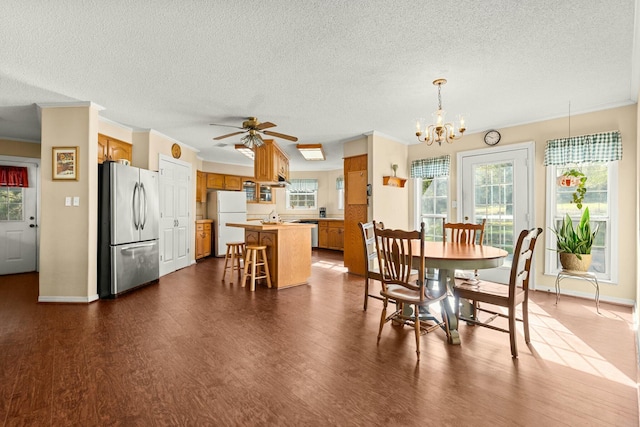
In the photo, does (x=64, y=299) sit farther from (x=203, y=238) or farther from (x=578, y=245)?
(x=578, y=245)

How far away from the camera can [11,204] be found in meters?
5.34

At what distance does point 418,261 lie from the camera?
7.91 feet

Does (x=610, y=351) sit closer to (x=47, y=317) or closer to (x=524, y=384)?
(x=524, y=384)

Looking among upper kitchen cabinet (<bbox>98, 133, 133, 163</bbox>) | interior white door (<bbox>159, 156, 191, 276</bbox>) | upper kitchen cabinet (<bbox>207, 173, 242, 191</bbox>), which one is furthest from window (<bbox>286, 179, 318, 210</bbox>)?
upper kitchen cabinet (<bbox>98, 133, 133, 163</bbox>)

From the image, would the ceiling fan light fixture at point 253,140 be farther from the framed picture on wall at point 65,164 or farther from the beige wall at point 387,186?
the framed picture on wall at point 65,164

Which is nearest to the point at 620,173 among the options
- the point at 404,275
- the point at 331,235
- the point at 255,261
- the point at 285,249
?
the point at 404,275

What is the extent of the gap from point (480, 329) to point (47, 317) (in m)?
4.34

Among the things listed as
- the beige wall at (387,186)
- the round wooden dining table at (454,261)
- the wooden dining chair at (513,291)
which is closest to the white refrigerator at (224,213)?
the beige wall at (387,186)

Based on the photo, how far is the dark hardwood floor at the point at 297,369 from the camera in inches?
64.6

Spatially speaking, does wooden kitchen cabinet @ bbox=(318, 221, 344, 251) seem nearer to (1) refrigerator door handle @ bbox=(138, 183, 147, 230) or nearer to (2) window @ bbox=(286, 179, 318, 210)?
(2) window @ bbox=(286, 179, 318, 210)

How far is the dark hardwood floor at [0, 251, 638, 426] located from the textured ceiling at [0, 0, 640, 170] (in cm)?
239

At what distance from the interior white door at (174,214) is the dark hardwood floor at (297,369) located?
1.94 meters

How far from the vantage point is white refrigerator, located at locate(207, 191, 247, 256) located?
718 centimetres

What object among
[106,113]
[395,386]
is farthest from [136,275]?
[395,386]
